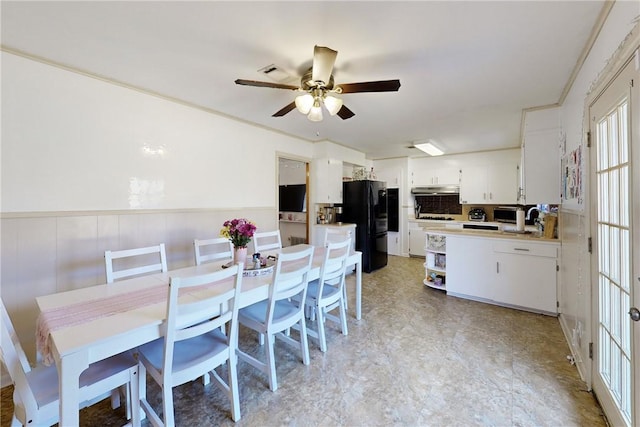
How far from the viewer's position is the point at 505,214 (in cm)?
543

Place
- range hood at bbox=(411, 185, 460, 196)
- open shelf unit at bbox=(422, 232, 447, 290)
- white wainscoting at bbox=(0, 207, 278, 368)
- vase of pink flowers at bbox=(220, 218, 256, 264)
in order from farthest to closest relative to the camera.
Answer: range hood at bbox=(411, 185, 460, 196) → open shelf unit at bbox=(422, 232, 447, 290) → vase of pink flowers at bbox=(220, 218, 256, 264) → white wainscoting at bbox=(0, 207, 278, 368)

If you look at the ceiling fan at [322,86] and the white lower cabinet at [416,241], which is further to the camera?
the white lower cabinet at [416,241]

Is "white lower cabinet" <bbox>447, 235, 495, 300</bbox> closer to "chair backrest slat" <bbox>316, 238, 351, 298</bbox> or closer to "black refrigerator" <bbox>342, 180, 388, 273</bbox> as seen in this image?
"black refrigerator" <bbox>342, 180, 388, 273</bbox>

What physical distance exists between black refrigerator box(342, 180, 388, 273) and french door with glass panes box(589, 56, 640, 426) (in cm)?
319

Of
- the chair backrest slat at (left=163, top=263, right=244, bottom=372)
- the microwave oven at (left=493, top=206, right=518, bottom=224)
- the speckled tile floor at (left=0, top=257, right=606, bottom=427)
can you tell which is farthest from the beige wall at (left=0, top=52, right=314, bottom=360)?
the microwave oven at (left=493, top=206, right=518, bottom=224)

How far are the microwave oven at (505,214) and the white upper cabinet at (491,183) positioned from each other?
0.17m

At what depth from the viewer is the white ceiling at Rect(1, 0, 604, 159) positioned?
1.54 meters

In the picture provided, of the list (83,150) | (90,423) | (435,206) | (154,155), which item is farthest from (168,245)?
(435,206)

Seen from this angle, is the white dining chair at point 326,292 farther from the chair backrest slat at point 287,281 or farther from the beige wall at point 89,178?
the beige wall at point 89,178

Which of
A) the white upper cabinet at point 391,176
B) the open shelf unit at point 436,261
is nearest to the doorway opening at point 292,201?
the white upper cabinet at point 391,176

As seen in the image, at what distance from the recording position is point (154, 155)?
2756mm

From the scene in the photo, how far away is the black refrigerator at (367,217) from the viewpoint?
15.8 feet

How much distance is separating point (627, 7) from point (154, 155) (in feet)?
11.8

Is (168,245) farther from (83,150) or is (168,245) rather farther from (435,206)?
(435,206)
